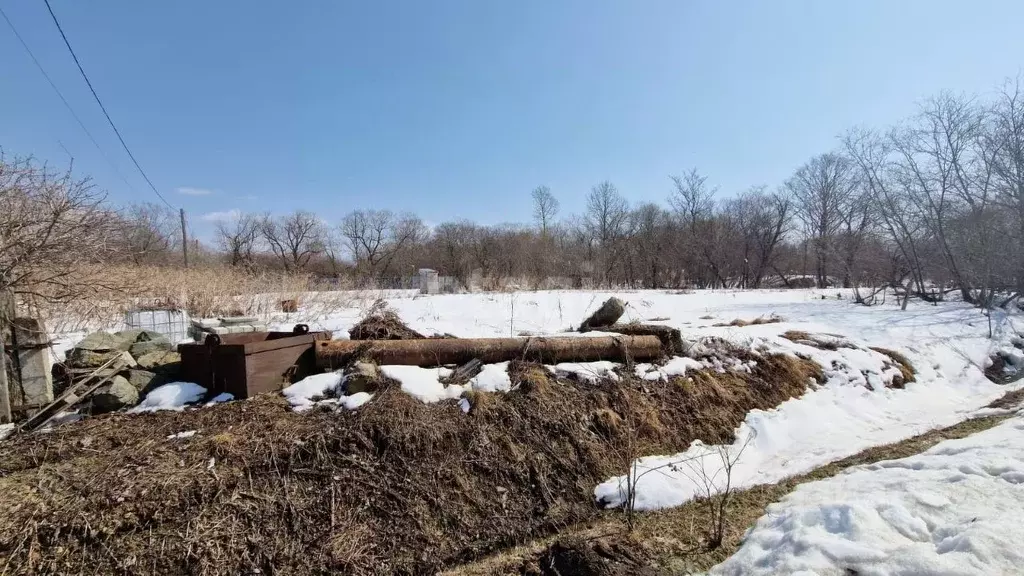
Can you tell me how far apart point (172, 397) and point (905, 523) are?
19.3ft

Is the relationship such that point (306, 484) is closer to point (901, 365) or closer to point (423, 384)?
point (423, 384)

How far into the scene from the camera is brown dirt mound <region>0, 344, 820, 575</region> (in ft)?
9.00

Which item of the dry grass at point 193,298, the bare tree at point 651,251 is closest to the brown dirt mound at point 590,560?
the dry grass at point 193,298

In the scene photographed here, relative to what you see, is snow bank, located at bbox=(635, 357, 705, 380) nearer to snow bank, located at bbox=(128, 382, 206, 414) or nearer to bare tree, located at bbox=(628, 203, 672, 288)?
snow bank, located at bbox=(128, 382, 206, 414)

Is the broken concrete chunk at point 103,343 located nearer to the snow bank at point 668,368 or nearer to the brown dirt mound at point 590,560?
the brown dirt mound at point 590,560

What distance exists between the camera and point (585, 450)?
14.2 ft

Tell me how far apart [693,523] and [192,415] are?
4332 millimetres

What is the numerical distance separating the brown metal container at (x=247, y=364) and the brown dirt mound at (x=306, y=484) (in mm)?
251

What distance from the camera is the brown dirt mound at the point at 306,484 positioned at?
2.74 metres

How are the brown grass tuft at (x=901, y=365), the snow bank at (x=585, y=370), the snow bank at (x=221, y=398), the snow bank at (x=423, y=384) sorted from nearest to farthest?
the snow bank at (x=221, y=398)
the snow bank at (x=423, y=384)
the snow bank at (x=585, y=370)
the brown grass tuft at (x=901, y=365)

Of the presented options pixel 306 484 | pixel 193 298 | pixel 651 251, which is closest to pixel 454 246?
pixel 651 251

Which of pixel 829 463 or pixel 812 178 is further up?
pixel 812 178

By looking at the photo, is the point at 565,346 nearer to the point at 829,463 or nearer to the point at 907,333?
the point at 829,463

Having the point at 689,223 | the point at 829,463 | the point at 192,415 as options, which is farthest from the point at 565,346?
the point at 689,223
